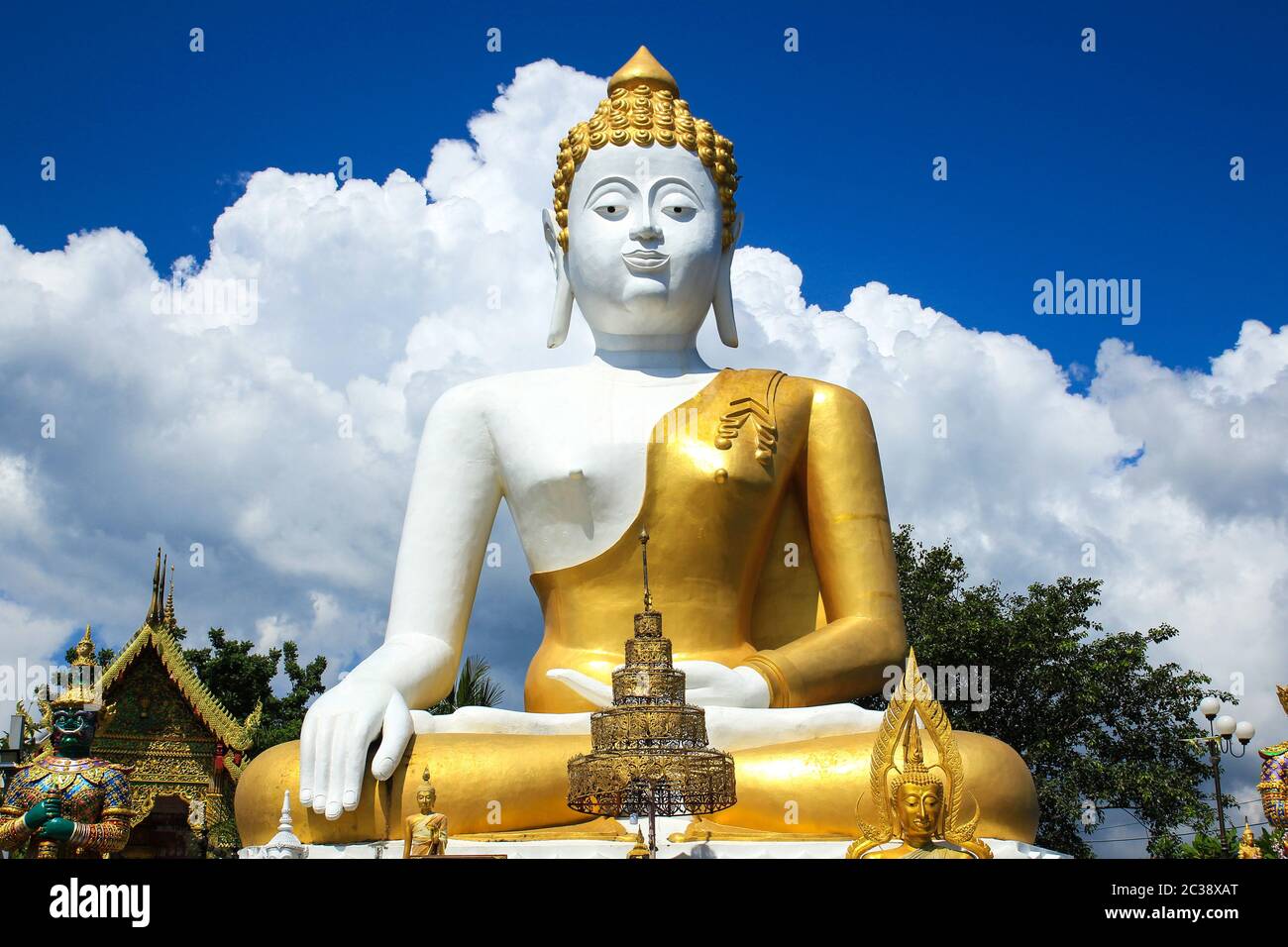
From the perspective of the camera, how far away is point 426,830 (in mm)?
6195

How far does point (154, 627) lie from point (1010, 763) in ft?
56.5

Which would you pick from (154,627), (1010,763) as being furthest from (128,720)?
(1010,763)

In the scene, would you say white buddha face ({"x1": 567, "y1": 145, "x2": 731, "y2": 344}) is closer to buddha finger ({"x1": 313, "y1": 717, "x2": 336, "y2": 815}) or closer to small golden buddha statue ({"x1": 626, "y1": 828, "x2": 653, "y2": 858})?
buddha finger ({"x1": 313, "y1": 717, "x2": 336, "y2": 815})

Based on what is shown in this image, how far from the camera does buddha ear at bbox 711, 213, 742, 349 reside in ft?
31.1

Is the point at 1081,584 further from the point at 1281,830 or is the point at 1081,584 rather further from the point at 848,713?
the point at 848,713

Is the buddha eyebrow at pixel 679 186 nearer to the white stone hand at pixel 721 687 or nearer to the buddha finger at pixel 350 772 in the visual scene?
the white stone hand at pixel 721 687

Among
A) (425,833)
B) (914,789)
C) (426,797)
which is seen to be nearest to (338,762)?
(426,797)

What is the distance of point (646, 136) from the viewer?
8914 mm

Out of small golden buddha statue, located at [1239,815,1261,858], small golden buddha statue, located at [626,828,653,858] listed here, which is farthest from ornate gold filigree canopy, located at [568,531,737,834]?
small golden buddha statue, located at [1239,815,1261,858]

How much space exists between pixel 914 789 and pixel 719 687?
6.97ft

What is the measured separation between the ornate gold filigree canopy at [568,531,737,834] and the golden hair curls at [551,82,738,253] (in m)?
3.57

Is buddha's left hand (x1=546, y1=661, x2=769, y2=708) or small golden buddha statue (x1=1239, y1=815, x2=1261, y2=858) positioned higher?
buddha's left hand (x1=546, y1=661, x2=769, y2=708)

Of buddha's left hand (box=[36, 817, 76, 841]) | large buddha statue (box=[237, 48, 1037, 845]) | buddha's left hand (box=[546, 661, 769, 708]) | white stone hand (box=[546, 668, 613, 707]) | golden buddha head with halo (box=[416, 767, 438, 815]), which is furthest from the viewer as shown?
white stone hand (box=[546, 668, 613, 707])
